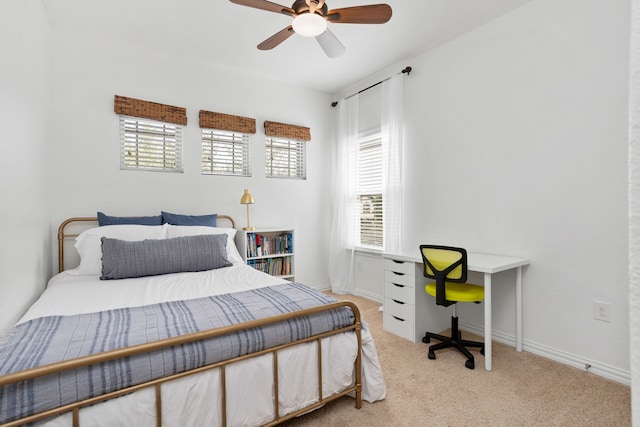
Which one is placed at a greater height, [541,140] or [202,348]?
[541,140]

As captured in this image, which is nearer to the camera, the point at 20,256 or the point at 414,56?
the point at 20,256

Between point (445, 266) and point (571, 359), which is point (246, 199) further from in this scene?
point (571, 359)

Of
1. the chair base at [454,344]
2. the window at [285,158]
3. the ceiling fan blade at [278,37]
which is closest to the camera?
the ceiling fan blade at [278,37]

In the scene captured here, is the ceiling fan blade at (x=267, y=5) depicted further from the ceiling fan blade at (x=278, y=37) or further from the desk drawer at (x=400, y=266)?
the desk drawer at (x=400, y=266)

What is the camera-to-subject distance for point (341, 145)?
446 centimetres

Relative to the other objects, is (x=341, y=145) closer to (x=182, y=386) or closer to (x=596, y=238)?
(x=596, y=238)

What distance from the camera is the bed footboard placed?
115cm

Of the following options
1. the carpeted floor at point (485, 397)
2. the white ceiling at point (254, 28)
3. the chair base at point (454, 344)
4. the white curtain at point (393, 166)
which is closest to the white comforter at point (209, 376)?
the carpeted floor at point (485, 397)

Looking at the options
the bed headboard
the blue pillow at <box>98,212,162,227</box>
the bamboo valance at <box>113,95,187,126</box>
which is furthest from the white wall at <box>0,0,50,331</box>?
the bamboo valance at <box>113,95,187,126</box>

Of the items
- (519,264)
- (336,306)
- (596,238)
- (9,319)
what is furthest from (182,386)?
(596,238)

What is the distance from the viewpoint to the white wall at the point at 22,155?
5.99 feet

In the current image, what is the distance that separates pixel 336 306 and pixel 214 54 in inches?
118

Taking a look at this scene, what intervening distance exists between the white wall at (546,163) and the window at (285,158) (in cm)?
180

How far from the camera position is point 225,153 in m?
3.92
